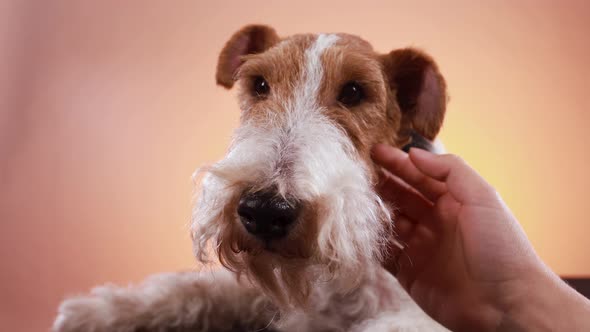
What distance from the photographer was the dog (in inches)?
29.7

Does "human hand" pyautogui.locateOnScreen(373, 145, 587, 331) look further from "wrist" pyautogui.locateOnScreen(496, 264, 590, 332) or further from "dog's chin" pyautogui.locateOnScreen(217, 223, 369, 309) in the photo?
"dog's chin" pyautogui.locateOnScreen(217, 223, 369, 309)

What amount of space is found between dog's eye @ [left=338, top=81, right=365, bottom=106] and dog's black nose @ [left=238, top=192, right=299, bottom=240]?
433mm

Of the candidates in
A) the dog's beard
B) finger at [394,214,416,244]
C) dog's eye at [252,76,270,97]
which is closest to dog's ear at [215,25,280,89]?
dog's eye at [252,76,270,97]

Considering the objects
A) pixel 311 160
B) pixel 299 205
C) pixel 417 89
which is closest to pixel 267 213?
pixel 299 205

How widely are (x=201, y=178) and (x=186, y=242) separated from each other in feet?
6.25

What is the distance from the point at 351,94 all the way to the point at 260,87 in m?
0.22

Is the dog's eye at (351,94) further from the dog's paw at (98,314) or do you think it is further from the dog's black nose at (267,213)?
the dog's paw at (98,314)

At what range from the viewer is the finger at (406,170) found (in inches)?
43.3

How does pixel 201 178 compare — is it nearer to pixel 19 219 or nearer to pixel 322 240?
pixel 322 240

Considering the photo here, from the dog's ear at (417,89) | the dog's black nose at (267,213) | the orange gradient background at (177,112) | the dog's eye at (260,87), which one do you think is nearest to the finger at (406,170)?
the dog's ear at (417,89)

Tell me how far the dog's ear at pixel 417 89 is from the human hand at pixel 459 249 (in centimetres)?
11

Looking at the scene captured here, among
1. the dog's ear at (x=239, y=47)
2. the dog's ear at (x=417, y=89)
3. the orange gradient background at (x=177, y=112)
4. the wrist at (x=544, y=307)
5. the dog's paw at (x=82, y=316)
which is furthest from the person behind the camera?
the orange gradient background at (x=177, y=112)

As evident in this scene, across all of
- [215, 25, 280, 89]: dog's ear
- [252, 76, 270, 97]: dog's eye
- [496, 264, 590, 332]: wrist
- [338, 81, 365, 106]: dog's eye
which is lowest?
[496, 264, 590, 332]: wrist

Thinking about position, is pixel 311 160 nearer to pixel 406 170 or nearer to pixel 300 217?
pixel 300 217
